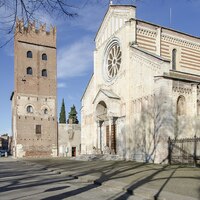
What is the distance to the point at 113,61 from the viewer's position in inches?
1270

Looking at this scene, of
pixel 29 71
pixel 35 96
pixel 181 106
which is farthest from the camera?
pixel 29 71

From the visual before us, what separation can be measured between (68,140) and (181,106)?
26.1 metres

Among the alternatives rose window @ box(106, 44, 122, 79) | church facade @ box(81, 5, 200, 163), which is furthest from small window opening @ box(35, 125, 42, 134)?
rose window @ box(106, 44, 122, 79)

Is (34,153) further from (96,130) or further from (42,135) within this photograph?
(96,130)

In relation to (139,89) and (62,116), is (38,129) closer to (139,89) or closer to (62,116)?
Result: (62,116)

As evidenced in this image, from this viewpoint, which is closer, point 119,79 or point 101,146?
point 119,79

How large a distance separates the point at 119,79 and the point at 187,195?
21333 mm

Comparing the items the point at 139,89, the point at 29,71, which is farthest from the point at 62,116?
the point at 139,89

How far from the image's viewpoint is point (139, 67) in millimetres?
26828

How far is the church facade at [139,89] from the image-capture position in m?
23.7

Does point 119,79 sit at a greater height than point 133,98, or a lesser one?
greater

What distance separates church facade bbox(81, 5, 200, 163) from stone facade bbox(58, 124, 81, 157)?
9458 millimetres

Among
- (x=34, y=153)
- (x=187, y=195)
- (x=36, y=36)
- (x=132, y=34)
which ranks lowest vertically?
(x=34, y=153)

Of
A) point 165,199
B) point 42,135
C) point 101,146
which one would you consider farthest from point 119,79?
point 165,199
